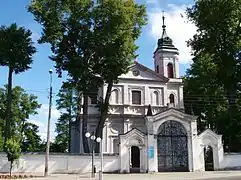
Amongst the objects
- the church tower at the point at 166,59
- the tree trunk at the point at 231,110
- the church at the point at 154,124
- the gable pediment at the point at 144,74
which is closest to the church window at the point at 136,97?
the church at the point at 154,124

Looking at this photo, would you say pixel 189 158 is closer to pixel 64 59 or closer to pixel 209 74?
pixel 209 74

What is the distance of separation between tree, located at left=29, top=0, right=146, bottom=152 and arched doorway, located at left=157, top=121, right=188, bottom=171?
563 centimetres

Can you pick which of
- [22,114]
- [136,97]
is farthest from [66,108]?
[136,97]

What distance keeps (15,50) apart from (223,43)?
19.5m

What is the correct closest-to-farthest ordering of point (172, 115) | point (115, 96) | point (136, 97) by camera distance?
point (172, 115)
point (115, 96)
point (136, 97)

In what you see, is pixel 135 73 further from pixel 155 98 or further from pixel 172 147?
pixel 172 147

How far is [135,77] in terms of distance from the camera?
4134cm

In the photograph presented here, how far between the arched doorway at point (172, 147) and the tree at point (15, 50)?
13956 millimetres

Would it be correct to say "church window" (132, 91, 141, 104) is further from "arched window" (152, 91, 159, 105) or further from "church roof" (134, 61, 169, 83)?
"church roof" (134, 61, 169, 83)

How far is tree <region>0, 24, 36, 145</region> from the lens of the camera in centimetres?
3109

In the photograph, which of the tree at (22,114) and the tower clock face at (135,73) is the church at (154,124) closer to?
the tower clock face at (135,73)

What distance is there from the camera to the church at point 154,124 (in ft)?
97.2

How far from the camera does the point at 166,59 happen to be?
44.6m

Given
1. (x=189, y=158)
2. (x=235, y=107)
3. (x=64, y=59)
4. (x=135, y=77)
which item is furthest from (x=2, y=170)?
(x=235, y=107)
